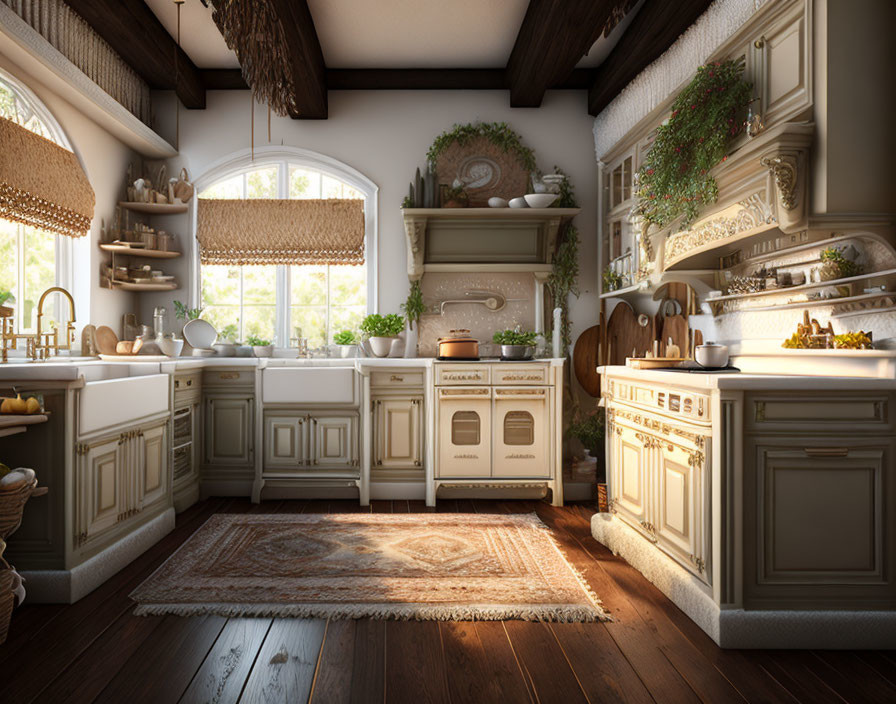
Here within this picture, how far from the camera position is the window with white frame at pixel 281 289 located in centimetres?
489

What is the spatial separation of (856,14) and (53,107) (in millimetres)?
4138

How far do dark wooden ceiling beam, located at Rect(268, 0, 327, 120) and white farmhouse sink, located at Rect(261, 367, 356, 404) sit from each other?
77.3 inches

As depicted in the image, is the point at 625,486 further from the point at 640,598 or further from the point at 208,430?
the point at 208,430

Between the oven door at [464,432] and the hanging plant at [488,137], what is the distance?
191cm

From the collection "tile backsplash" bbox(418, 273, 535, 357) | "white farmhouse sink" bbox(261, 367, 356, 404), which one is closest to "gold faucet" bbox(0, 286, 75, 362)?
"white farmhouse sink" bbox(261, 367, 356, 404)

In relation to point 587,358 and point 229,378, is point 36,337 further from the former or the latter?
point 587,358

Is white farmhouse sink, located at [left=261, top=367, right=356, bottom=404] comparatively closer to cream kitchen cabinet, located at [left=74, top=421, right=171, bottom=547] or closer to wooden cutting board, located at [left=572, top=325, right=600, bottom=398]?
cream kitchen cabinet, located at [left=74, top=421, right=171, bottom=547]

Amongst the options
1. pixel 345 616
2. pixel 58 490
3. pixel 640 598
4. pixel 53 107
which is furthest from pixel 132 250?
pixel 640 598

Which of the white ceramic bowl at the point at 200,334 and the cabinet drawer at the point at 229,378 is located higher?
the white ceramic bowl at the point at 200,334

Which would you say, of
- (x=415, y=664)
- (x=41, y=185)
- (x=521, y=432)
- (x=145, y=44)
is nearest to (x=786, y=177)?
(x=415, y=664)

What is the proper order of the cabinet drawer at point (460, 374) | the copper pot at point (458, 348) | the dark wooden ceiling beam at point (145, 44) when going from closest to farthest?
the dark wooden ceiling beam at point (145, 44), the cabinet drawer at point (460, 374), the copper pot at point (458, 348)

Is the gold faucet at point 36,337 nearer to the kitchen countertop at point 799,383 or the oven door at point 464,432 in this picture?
the oven door at point 464,432

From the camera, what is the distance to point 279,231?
480 centimetres

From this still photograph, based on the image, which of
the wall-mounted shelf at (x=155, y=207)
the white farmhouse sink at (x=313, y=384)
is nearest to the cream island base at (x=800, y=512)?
the white farmhouse sink at (x=313, y=384)
